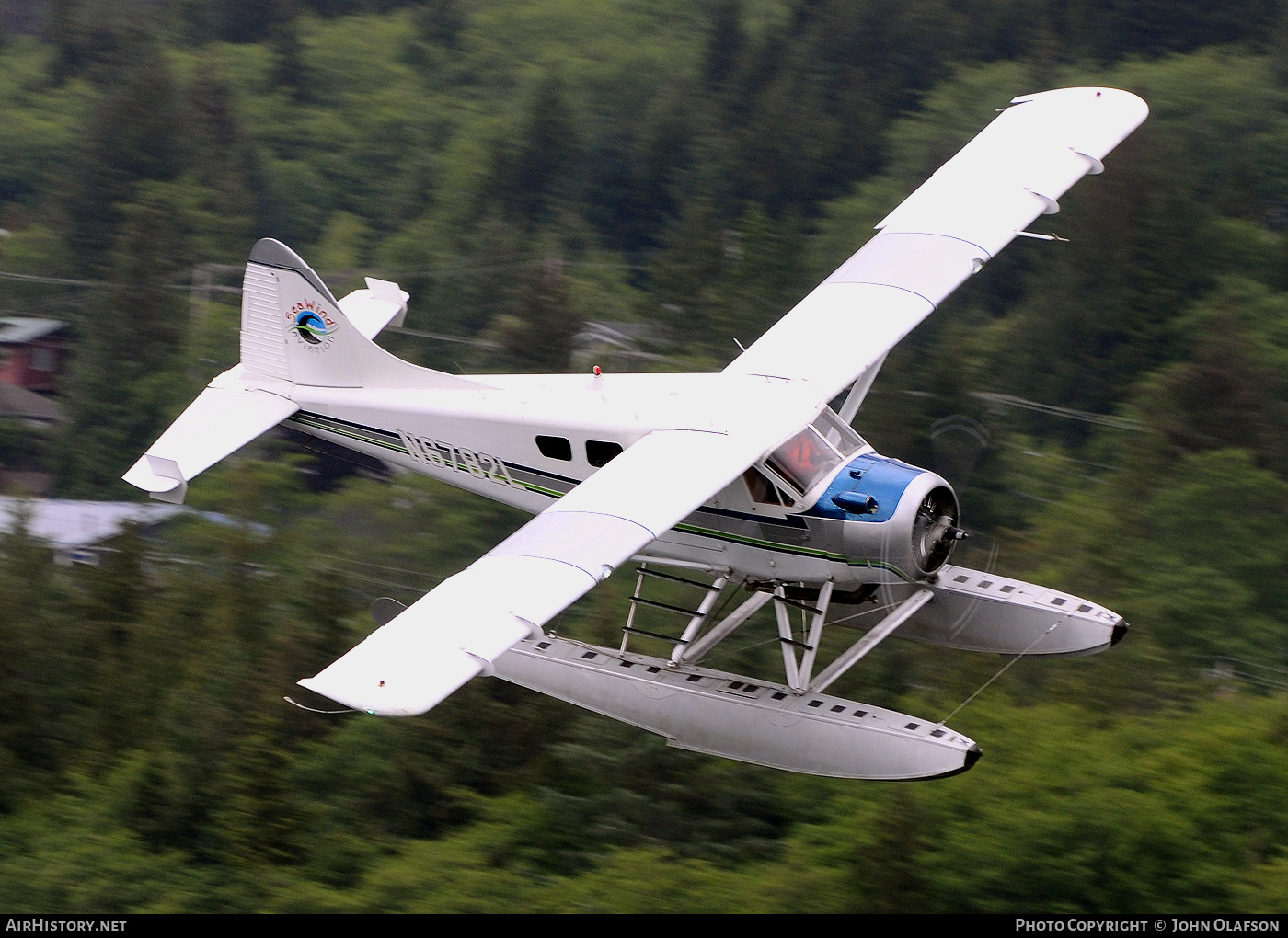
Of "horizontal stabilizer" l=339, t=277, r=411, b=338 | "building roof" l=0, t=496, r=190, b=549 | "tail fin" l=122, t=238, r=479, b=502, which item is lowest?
"tail fin" l=122, t=238, r=479, b=502

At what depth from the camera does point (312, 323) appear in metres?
19.2

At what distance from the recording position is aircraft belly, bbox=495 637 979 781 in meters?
15.6

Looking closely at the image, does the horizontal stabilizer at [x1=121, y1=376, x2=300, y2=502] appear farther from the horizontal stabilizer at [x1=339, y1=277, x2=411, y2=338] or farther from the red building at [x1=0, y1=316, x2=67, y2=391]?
the red building at [x1=0, y1=316, x2=67, y2=391]

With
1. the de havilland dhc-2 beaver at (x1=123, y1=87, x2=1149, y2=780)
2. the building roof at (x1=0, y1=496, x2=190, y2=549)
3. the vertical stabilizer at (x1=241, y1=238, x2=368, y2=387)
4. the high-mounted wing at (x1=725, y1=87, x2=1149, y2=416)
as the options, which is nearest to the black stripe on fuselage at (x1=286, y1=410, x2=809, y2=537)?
the de havilland dhc-2 beaver at (x1=123, y1=87, x2=1149, y2=780)

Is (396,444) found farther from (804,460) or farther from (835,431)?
(835,431)

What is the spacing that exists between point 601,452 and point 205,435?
15.1 feet

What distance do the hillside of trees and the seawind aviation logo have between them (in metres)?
6.10

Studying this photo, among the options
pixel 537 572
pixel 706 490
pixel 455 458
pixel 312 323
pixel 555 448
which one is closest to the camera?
pixel 537 572

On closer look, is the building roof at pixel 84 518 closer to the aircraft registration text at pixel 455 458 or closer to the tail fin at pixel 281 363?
the tail fin at pixel 281 363

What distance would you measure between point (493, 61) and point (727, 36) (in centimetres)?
1470

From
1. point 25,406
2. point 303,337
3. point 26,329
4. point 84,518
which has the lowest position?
point 303,337

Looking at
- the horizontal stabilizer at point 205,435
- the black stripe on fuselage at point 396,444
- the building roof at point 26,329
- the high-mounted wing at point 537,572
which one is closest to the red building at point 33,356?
the building roof at point 26,329

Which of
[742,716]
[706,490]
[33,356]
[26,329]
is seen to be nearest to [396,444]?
[706,490]

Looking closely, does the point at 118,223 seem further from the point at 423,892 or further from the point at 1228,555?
the point at 423,892
